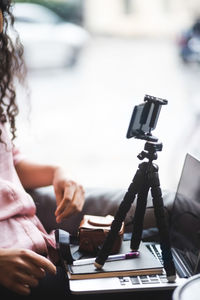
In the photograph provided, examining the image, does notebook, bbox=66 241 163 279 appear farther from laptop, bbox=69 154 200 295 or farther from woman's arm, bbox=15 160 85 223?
woman's arm, bbox=15 160 85 223

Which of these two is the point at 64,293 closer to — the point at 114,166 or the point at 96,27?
the point at 114,166

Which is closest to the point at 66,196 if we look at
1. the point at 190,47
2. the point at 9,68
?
the point at 9,68

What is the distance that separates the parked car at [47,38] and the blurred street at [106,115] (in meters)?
0.18

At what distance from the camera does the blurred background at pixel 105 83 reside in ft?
10.2

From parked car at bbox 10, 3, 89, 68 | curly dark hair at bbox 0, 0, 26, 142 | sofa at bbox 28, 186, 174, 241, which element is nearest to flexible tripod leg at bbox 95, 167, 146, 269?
sofa at bbox 28, 186, 174, 241

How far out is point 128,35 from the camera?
32.4 feet

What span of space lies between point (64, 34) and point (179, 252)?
5487 millimetres

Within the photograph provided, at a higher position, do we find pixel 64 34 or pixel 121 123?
pixel 64 34

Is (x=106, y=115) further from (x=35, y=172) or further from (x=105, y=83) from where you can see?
(x=35, y=172)

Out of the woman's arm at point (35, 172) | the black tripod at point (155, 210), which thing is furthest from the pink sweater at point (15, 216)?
the black tripod at point (155, 210)

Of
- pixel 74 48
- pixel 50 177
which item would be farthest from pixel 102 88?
pixel 50 177

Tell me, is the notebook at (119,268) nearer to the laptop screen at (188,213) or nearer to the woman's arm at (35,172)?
the laptop screen at (188,213)

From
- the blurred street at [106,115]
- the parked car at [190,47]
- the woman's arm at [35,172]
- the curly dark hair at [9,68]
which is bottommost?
the blurred street at [106,115]

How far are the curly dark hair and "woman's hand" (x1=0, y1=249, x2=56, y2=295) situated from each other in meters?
0.46
